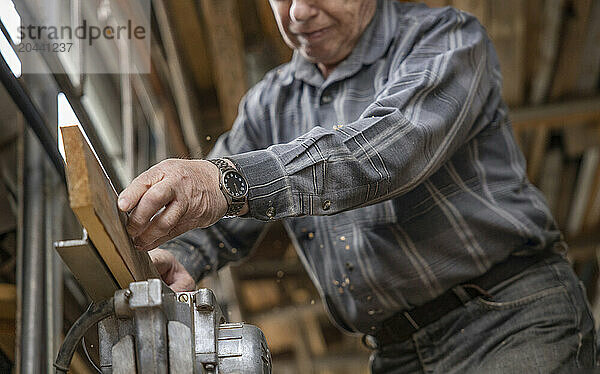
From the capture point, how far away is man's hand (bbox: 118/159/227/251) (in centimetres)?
111

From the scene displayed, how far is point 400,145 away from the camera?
4.69 ft

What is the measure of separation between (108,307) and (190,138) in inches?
148

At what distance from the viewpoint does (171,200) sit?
1142 mm

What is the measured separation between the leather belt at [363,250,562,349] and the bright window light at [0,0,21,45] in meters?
1.46

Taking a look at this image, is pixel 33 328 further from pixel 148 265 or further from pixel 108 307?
pixel 108 307

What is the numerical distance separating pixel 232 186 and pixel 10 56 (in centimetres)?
134

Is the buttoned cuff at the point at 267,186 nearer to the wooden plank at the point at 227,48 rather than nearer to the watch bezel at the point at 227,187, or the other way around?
the watch bezel at the point at 227,187

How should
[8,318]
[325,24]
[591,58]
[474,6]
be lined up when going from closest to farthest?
1. [325,24]
2. [8,318]
3. [474,6]
4. [591,58]

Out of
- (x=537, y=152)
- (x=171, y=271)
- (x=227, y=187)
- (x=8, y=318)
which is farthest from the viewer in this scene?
(x=537, y=152)

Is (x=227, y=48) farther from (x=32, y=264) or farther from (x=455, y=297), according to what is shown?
(x=455, y=297)

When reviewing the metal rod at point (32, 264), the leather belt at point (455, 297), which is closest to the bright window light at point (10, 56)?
the metal rod at point (32, 264)

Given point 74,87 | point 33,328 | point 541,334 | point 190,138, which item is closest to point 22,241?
point 33,328

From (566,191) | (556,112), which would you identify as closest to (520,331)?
(556,112)

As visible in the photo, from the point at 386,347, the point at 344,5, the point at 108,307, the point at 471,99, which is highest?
the point at 344,5
